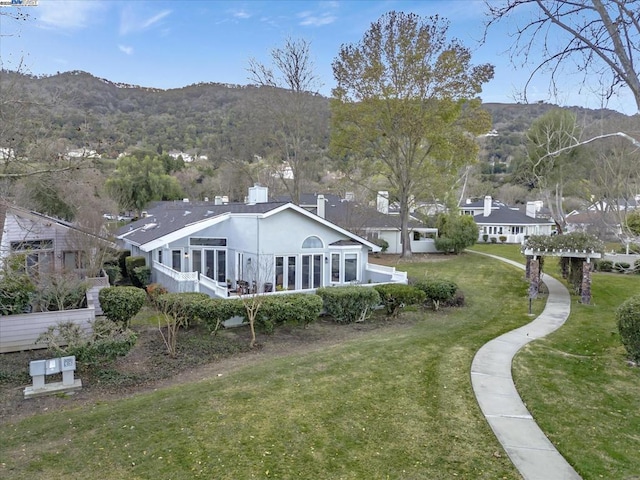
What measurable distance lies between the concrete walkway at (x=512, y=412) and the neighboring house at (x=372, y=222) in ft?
69.1

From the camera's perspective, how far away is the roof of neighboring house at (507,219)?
152ft

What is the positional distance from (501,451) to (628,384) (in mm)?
4593

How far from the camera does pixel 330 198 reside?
1654 inches

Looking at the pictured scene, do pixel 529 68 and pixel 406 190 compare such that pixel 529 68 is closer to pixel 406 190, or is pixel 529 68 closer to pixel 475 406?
pixel 475 406

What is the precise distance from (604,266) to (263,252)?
22508mm

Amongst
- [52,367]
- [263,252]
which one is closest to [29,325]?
[52,367]

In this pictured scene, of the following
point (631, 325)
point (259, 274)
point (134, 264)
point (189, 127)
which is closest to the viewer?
point (631, 325)

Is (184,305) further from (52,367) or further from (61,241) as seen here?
(61,241)

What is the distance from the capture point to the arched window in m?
18.9

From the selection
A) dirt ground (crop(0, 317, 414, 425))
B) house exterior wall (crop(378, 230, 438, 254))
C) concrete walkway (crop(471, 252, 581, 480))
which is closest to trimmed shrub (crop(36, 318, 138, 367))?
dirt ground (crop(0, 317, 414, 425))

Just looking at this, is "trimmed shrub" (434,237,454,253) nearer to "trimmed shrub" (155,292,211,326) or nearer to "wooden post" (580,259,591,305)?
"wooden post" (580,259,591,305)

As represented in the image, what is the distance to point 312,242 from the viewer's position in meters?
19.0

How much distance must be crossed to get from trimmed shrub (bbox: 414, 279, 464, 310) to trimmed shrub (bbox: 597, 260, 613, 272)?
15.9 m

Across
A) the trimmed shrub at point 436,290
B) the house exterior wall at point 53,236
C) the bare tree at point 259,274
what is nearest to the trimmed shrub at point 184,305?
the bare tree at point 259,274
